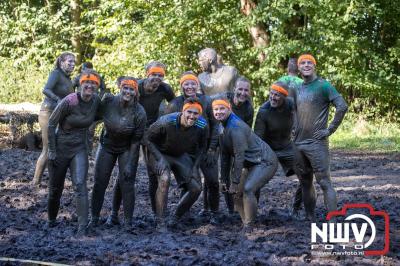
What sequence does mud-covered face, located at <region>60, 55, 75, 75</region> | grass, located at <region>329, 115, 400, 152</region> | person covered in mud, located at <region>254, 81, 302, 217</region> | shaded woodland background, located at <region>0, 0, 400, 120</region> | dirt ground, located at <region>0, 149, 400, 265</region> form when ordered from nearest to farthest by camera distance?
1. dirt ground, located at <region>0, 149, 400, 265</region>
2. person covered in mud, located at <region>254, 81, 302, 217</region>
3. mud-covered face, located at <region>60, 55, 75, 75</region>
4. grass, located at <region>329, 115, 400, 152</region>
5. shaded woodland background, located at <region>0, 0, 400, 120</region>

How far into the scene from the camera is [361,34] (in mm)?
26906

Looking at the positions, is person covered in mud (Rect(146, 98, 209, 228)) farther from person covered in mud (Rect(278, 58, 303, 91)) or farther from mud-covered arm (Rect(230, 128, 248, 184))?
person covered in mud (Rect(278, 58, 303, 91))

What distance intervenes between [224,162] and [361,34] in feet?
60.4

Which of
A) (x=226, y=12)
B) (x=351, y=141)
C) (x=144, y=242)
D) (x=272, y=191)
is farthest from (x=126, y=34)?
(x=144, y=242)

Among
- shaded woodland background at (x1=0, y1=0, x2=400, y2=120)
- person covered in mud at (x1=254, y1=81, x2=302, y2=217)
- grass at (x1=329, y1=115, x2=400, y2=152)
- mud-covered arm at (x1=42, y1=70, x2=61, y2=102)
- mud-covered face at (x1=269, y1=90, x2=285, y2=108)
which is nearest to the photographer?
mud-covered face at (x1=269, y1=90, x2=285, y2=108)

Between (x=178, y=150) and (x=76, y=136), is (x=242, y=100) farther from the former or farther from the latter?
(x=76, y=136)

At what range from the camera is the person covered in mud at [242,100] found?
10.4 metres

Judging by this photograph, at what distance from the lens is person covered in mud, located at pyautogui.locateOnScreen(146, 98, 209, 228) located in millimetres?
9523

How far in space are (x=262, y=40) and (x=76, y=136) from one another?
56.7 ft

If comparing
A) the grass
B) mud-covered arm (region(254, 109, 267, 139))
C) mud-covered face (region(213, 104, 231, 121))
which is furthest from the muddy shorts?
the grass

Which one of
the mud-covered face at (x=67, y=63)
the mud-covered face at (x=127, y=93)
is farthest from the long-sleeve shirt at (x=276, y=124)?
the mud-covered face at (x=67, y=63)

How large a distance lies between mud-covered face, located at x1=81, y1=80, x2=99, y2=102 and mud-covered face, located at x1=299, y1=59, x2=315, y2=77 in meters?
2.53

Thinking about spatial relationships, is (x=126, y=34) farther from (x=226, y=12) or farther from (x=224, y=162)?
(x=224, y=162)

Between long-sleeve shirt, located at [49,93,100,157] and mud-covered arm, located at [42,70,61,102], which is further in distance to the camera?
mud-covered arm, located at [42,70,61,102]
